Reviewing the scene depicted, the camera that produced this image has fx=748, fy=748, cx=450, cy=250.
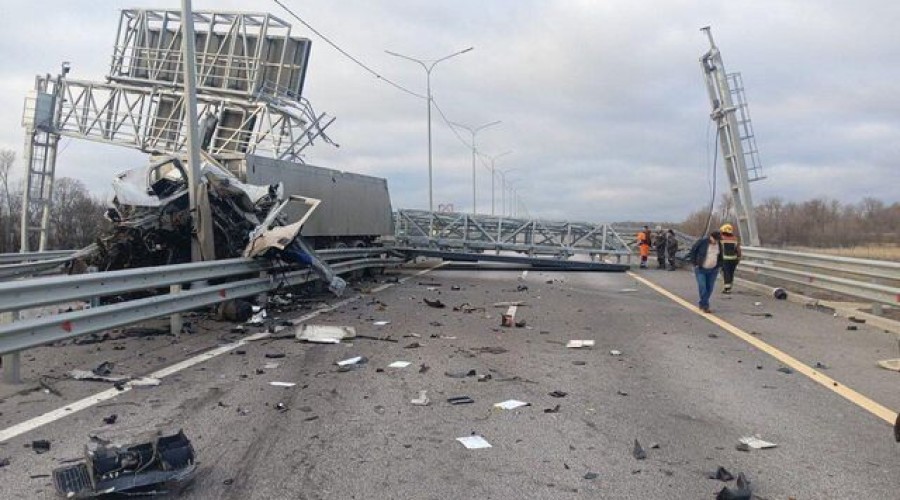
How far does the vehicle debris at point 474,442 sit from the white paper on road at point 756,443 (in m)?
1.80

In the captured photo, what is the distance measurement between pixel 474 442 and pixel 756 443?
6.42 feet

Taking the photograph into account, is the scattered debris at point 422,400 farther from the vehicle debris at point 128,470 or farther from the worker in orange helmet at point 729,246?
the worker in orange helmet at point 729,246

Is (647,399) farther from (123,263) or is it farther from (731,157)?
(731,157)

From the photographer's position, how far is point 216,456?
469 cm

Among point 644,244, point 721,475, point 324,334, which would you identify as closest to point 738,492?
point 721,475

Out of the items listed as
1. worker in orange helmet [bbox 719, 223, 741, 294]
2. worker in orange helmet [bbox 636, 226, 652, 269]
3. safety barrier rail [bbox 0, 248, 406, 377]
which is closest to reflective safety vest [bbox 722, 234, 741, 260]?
worker in orange helmet [bbox 719, 223, 741, 294]

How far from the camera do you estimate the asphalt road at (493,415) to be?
4.37m

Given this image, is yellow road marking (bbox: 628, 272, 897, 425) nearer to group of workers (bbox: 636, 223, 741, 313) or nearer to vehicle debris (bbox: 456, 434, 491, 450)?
group of workers (bbox: 636, 223, 741, 313)

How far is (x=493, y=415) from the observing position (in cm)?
591

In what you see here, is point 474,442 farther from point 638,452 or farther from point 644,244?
point 644,244

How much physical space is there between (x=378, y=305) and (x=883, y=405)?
9085 mm

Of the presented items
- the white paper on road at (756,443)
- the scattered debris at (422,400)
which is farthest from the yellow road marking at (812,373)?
the scattered debris at (422,400)

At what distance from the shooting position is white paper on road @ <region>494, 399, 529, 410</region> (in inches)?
243

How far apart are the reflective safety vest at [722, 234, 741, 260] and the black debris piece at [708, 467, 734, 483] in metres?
12.0
